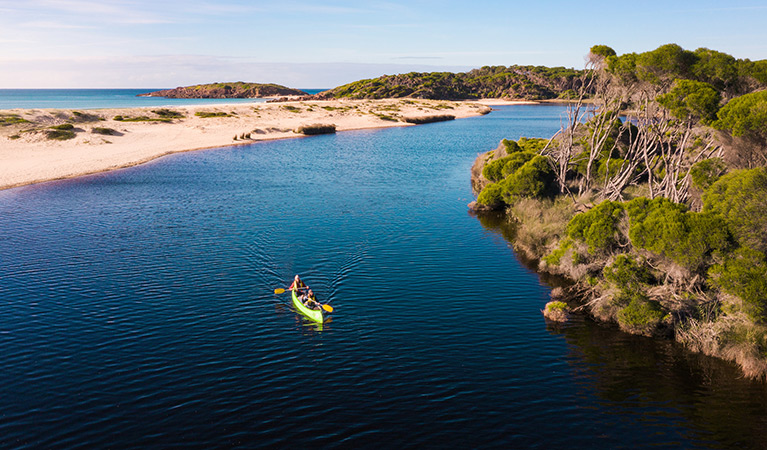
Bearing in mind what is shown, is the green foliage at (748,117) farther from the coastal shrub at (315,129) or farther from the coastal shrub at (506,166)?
the coastal shrub at (315,129)

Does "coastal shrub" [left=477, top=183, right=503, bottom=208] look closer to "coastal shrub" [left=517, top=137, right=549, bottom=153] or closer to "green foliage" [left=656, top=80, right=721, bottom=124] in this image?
"coastal shrub" [left=517, top=137, right=549, bottom=153]

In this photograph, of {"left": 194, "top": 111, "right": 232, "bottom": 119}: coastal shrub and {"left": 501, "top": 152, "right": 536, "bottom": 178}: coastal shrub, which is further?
{"left": 194, "top": 111, "right": 232, "bottom": 119}: coastal shrub

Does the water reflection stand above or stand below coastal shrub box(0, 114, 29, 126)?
below


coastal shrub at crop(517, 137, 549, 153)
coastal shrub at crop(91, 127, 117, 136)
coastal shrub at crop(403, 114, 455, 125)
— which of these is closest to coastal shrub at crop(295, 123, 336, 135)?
coastal shrub at crop(403, 114, 455, 125)

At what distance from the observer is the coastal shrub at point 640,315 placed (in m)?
24.3

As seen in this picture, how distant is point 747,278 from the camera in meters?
21.2

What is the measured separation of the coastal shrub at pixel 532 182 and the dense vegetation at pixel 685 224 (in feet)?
13.3

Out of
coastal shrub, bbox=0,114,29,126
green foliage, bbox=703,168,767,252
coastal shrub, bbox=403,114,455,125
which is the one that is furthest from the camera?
coastal shrub, bbox=403,114,455,125

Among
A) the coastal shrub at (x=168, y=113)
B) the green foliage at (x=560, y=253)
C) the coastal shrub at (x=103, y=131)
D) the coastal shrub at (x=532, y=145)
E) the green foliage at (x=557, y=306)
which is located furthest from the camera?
the coastal shrub at (x=168, y=113)

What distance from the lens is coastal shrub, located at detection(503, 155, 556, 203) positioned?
44.4 m

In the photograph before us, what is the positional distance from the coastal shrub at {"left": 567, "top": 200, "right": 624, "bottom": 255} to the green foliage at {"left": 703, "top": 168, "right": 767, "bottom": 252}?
5426 mm

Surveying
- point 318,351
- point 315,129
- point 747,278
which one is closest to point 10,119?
point 315,129

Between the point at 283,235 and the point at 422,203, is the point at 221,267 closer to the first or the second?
the point at 283,235

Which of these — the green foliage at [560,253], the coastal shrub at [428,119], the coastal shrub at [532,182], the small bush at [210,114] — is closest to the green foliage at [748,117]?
the green foliage at [560,253]
